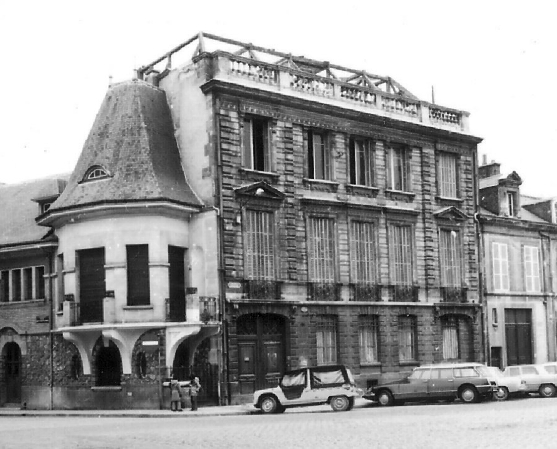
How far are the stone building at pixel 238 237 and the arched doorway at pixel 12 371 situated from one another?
0.68 m

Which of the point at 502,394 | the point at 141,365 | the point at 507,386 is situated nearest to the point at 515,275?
the point at 507,386

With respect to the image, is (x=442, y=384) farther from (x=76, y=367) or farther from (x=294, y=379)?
(x=76, y=367)

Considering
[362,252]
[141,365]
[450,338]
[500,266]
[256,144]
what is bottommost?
[141,365]

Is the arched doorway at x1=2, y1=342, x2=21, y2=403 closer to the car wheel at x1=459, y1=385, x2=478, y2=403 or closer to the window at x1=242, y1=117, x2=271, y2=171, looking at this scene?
the window at x1=242, y1=117, x2=271, y2=171

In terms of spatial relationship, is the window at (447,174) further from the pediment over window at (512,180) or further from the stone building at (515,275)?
the pediment over window at (512,180)

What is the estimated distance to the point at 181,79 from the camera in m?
37.6

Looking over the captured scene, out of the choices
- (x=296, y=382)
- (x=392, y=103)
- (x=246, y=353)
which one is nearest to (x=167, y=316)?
(x=246, y=353)

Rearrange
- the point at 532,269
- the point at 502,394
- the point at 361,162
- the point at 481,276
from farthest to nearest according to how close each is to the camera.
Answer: the point at 532,269 < the point at 481,276 < the point at 361,162 < the point at 502,394

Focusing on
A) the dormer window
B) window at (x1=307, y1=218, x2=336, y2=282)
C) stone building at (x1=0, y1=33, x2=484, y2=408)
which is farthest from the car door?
the dormer window

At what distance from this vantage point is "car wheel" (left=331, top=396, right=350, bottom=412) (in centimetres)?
3102

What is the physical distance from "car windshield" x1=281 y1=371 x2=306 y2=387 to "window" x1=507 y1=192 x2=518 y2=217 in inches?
821

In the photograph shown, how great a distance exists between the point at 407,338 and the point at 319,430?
798 inches

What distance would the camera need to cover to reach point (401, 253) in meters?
41.9

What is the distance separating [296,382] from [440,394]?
517 cm
